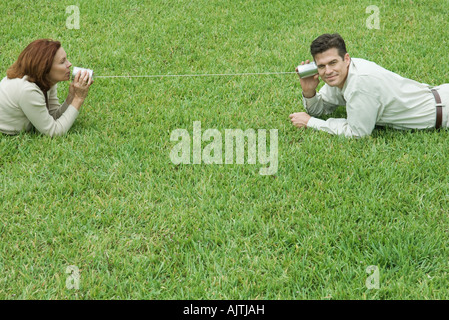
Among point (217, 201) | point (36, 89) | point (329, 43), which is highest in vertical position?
point (329, 43)

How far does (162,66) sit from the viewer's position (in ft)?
15.5

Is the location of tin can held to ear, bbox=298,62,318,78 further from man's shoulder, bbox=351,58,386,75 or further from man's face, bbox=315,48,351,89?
man's shoulder, bbox=351,58,386,75

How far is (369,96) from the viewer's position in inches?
122

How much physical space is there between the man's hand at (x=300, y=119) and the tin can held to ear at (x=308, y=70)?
12.8 inches

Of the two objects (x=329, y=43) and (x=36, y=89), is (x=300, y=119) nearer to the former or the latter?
(x=329, y=43)

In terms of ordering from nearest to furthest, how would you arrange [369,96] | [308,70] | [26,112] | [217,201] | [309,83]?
1. [217,201]
2. [369,96]
3. [26,112]
4. [308,70]
5. [309,83]

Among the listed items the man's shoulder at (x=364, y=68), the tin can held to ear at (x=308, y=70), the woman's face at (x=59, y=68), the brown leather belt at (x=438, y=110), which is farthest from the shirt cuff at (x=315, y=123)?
the woman's face at (x=59, y=68)

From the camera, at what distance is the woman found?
10.5ft

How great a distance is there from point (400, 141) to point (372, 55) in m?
1.87

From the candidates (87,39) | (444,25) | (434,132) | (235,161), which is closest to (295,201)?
(235,161)

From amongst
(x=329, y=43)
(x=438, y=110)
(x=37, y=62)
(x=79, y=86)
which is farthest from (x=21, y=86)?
(x=438, y=110)

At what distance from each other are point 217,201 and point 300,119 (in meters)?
1.21
